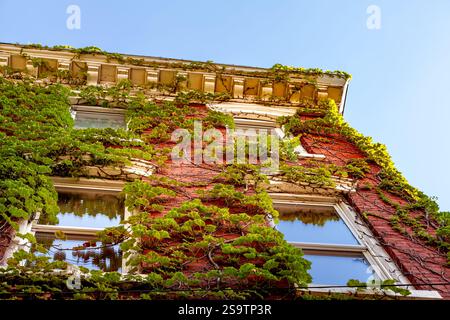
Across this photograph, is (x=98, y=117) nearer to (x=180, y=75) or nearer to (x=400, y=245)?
(x=180, y=75)

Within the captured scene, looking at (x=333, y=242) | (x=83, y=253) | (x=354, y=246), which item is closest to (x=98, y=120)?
(x=83, y=253)

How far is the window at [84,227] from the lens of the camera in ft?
22.7

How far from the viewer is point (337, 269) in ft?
25.0

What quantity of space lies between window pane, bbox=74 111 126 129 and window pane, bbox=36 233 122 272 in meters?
4.80

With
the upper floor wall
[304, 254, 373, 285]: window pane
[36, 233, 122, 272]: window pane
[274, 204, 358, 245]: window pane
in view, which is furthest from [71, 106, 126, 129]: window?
[304, 254, 373, 285]: window pane

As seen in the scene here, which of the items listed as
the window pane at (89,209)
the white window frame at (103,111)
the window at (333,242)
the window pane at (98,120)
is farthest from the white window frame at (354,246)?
the white window frame at (103,111)

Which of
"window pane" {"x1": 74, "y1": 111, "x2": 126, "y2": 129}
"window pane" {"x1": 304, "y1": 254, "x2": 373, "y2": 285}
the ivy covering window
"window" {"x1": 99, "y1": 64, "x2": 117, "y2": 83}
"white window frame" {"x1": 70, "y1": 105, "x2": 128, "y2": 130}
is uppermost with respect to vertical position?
"window" {"x1": 99, "y1": 64, "x2": 117, "y2": 83}

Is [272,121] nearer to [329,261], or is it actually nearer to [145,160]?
[145,160]

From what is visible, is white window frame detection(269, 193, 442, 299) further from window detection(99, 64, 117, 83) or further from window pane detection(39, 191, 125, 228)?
window detection(99, 64, 117, 83)

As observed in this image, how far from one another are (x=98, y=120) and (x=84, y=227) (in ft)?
15.6

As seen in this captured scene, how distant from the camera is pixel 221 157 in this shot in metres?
10.1

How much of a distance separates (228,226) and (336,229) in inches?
75.8

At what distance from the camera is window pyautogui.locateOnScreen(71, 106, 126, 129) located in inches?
469
